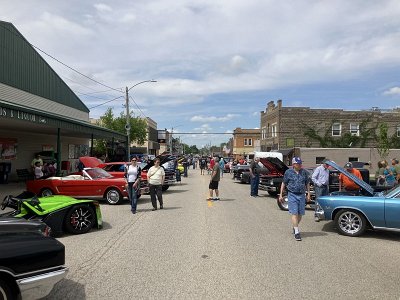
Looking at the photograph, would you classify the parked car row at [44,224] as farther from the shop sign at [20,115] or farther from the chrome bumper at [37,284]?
the shop sign at [20,115]

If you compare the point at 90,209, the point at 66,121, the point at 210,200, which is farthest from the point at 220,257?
the point at 66,121

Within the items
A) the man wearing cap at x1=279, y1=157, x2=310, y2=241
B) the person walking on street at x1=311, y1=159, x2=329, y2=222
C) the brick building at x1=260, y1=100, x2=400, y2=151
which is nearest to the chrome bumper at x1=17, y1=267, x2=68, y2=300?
the man wearing cap at x1=279, y1=157, x2=310, y2=241

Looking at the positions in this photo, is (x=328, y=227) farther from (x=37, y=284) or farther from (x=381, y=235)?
(x=37, y=284)

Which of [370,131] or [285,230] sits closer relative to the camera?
[285,230]

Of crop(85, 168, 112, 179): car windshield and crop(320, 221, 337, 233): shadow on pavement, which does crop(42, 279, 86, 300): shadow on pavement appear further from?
crop(85, 168, 112, 179): car windshield

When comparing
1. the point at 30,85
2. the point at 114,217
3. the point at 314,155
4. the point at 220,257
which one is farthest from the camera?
the point at 314,155

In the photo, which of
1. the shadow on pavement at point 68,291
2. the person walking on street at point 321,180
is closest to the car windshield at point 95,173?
the person walking on street at point 321,180

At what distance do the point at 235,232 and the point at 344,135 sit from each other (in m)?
40.5

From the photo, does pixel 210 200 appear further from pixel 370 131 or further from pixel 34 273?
pixel 370 131

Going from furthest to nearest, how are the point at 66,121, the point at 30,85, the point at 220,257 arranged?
the point at 30,85
the point at 66,121
the point at 220,257

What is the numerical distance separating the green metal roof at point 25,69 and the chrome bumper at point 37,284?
759 inches

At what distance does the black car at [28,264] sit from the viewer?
385 cm

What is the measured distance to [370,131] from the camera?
4594cm

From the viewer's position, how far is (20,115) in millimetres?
13797
